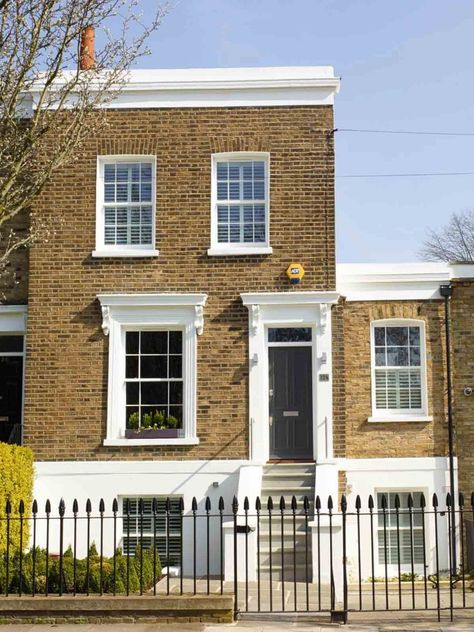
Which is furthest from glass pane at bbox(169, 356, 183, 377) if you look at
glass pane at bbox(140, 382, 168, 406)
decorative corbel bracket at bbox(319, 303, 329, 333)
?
decorative corbel bracket at bbox(319, 303, 329, 333)

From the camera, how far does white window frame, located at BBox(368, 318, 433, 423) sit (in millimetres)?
17844

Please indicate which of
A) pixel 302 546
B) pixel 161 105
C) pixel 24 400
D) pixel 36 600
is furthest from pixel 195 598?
pixel 161 105

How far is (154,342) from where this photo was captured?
58.2 feet

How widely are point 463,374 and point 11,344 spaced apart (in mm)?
8380

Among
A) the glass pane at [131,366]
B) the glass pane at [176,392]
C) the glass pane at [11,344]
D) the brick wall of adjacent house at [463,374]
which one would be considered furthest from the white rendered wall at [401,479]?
the glass pane at [11,344]

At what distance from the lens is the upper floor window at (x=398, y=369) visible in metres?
18.1

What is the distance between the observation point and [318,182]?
58.0 feet

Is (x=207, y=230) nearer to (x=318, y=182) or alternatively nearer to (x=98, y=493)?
(x=318, y=182)

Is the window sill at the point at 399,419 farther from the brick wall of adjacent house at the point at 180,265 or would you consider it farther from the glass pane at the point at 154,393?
the glass pane at the point at 154,393

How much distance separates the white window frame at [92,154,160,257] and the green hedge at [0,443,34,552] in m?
3.79

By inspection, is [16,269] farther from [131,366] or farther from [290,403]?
[290,403]

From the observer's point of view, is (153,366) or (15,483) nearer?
(15,483)

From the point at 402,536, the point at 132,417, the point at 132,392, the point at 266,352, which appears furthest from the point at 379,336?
the point at 132,417

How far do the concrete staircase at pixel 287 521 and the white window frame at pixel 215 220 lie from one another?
3.81 metres
